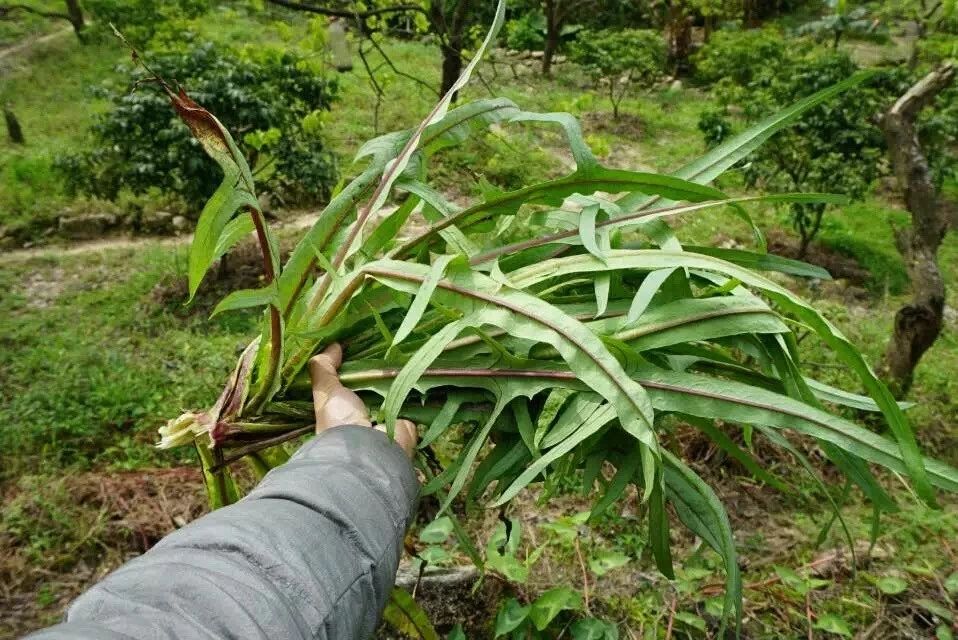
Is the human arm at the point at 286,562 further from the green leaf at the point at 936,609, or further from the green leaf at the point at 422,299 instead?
the green leaf at the point at 936,609

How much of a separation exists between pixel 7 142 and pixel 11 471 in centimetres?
521

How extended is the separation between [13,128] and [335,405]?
704cm

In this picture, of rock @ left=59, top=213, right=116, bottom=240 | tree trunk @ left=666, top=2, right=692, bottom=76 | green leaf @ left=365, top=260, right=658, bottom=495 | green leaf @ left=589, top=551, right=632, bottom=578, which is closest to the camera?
green leaf @ left=365, top=260, right=658, bottom=495

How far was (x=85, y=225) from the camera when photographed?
5.05m

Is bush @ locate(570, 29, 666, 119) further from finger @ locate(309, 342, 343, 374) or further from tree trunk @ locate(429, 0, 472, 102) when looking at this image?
finger @ locate(309, 342, 343, 374)

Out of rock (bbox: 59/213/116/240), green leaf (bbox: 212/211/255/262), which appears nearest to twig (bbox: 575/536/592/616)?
green leaf (bbox: 212/211/255/262)

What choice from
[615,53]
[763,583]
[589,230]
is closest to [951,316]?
[763,583]

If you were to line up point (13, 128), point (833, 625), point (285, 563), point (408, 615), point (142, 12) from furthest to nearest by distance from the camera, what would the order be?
point (13, 128), point (142, 12), point (833, 625), point (408, 615), point (285, 563)

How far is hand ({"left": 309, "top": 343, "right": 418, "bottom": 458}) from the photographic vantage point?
3.81 feet

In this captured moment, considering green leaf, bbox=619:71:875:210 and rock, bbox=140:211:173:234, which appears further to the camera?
rock, bbox=140:211:173:234

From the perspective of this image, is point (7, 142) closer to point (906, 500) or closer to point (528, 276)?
point (528, 276)

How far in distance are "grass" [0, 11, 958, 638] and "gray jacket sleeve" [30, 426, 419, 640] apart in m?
0.65

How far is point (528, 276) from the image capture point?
1197 mm

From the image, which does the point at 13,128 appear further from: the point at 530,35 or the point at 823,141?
the point at 530,35
